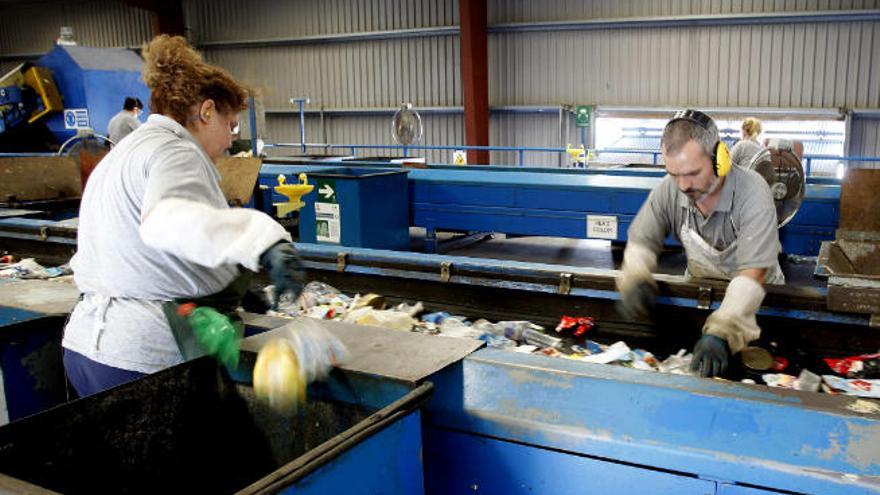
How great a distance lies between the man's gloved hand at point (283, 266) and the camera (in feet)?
4.41

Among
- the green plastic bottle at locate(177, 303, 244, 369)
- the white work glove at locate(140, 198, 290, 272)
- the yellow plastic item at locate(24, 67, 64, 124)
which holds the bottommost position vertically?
the green plastic bottle at locate(177, 303, 244, 369)

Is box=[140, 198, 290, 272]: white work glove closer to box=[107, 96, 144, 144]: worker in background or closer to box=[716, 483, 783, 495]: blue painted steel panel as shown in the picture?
box=[716, 483, 783, 495]: blue painted steel panel

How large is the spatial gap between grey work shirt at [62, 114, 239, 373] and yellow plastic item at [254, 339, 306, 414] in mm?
310

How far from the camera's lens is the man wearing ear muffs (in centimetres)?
224

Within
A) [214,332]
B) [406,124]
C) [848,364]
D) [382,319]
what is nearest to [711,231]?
[848,364]

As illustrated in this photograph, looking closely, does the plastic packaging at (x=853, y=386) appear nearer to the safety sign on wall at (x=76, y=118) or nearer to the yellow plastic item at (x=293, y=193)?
the yellow plastic item at (x=293, y=193)

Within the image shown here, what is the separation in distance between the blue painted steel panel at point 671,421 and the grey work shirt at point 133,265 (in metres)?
0.68

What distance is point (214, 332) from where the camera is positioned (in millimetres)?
1588

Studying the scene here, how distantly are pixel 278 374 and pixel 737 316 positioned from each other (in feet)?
5.01

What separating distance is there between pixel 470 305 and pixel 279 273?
7.16 ft

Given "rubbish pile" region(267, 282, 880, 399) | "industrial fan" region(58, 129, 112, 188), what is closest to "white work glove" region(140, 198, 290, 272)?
"rubbish pile" region(267, 282, 880, 399)

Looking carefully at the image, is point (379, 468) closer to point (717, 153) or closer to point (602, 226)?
point (717, 153)

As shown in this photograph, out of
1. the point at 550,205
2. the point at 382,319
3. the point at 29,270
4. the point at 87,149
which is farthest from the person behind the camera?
the point at 87,149

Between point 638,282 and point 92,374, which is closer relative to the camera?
point 92,374
